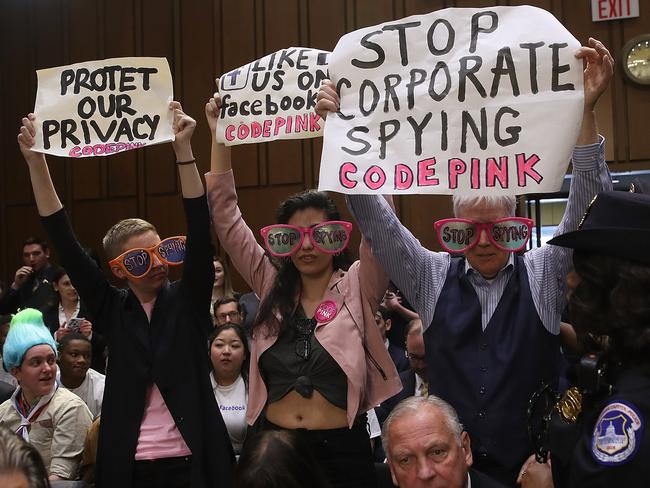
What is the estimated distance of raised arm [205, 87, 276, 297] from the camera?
289 centimetres

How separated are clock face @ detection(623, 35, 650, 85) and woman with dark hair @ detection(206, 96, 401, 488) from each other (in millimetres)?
4592

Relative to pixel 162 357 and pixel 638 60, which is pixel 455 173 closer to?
pixel 162 357

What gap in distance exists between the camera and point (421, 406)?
7.22ft

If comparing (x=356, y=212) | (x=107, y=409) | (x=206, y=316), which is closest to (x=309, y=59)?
(x=356, y=212)

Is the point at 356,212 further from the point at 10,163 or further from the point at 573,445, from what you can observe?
the point at 10,163

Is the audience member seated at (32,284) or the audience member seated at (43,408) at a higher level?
the audience member seated at (32,284)

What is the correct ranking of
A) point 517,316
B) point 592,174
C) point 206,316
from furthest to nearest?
point 206,316 < point 517,316 < point 592,174

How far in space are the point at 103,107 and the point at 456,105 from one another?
1.42 meters

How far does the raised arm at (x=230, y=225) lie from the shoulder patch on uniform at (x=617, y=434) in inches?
64.4

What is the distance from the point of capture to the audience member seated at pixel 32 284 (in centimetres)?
620

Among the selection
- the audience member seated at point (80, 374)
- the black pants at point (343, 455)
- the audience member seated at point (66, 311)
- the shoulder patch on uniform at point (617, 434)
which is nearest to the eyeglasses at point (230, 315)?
the audience member seated at point (80, 374)

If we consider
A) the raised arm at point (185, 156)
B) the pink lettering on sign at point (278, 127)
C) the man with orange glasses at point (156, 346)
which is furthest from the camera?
the pink lettering on sign at point (278, 127)

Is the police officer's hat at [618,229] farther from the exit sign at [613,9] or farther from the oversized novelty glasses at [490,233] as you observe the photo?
the exit sign at [613,9]

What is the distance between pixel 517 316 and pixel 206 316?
3.54 feet
